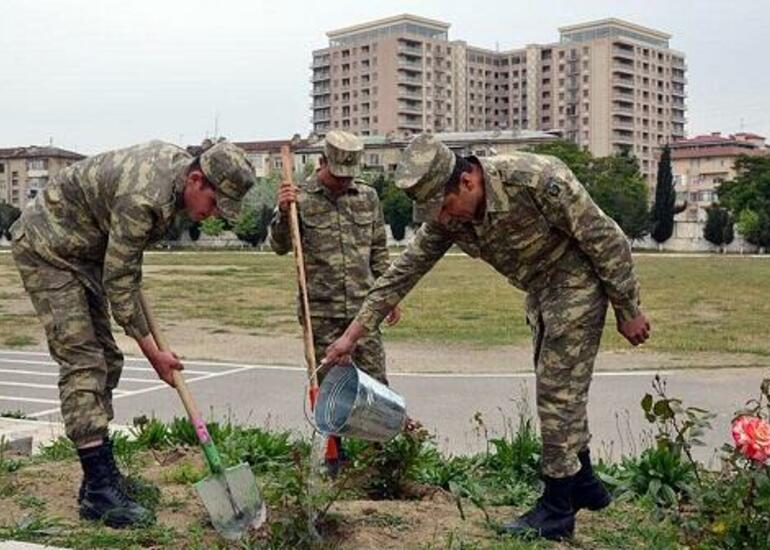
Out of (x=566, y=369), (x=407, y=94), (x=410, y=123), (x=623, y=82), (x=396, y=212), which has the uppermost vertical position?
(x=623, y=82)

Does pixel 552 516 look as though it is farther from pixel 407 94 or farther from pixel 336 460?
pixel 407 94

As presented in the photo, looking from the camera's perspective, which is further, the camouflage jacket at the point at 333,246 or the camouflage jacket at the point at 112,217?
the camouflage jacket at the point at 333,246

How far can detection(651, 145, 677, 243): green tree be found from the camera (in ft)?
249

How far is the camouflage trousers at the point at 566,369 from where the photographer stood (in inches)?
168

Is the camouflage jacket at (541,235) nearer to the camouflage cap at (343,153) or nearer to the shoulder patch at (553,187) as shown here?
the shoulder patch at (553,187)

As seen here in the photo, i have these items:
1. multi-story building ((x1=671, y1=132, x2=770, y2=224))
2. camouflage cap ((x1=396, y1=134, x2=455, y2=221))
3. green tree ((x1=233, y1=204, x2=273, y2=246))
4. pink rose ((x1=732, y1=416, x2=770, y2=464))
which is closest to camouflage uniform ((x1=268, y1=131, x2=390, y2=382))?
camouflage cap ((x1=396, y1=134, x2=455, y2=221))

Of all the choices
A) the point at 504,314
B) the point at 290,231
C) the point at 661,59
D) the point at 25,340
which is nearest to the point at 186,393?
the point at 290,231

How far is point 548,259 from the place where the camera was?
4297 mm

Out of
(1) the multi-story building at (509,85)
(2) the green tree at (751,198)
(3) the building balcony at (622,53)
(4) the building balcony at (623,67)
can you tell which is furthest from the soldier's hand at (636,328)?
(3) the building balcony at (622,53)

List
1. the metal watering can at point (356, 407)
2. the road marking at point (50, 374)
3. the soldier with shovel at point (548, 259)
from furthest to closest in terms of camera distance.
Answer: the road marking at point (50, 374) → the metal watering can at point (356, 407) → the soldier with shovel at point (548, 259)

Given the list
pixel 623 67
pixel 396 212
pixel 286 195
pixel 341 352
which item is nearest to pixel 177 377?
pixel 341 352

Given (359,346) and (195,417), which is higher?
(359,346)

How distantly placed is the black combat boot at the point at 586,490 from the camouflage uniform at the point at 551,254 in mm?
156

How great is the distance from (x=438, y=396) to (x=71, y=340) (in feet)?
19.0
